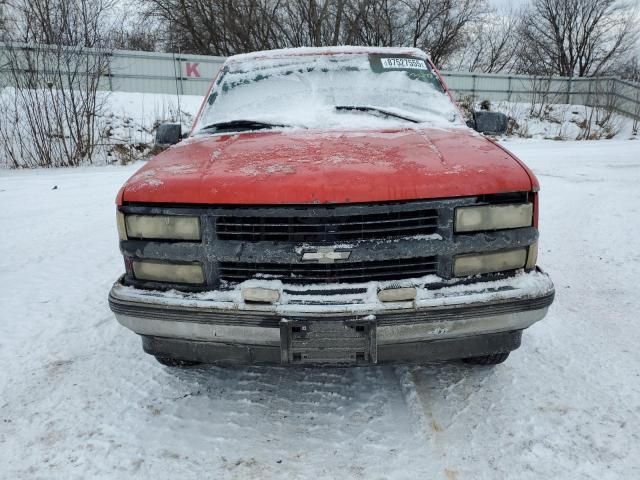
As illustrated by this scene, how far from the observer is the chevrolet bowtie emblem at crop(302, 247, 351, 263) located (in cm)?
190

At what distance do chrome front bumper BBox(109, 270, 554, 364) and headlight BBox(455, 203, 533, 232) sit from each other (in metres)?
0.24

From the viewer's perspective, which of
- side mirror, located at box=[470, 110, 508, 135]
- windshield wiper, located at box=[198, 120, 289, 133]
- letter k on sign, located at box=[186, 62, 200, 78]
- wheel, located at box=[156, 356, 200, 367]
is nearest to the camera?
wheel, located at box=[156, 356, 200, 367]

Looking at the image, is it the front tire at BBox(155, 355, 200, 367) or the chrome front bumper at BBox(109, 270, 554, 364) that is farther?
the front tire at BBox(155, 355, 200, 367)

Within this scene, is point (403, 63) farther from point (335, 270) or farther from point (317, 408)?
point (317, 408)

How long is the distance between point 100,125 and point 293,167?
13339mm

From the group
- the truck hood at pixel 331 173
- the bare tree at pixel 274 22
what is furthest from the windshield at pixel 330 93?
the bare tree at pixel 274 22

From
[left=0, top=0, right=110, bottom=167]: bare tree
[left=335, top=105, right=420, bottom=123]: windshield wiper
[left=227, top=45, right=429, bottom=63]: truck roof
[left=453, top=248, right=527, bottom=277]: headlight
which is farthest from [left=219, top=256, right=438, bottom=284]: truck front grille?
[left=0, top=0, right=110, bottom=167]: bare tree

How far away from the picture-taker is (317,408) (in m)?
2.24

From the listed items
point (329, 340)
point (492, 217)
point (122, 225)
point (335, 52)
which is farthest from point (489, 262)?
point (335, 52)

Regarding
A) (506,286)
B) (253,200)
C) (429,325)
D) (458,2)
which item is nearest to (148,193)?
(253,200)

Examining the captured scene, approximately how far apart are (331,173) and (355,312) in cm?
57

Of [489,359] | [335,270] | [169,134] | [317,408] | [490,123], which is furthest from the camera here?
[169,134]

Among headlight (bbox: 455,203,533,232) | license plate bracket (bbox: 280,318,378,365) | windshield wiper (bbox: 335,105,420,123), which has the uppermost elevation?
windshield wiper (bbox: 335,105,420,123)

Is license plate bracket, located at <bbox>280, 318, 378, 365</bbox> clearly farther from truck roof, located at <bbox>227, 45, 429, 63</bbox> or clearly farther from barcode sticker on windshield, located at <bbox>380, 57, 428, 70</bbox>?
truck roof, located at <bbox>227, 45, 429, 63</bbox>
